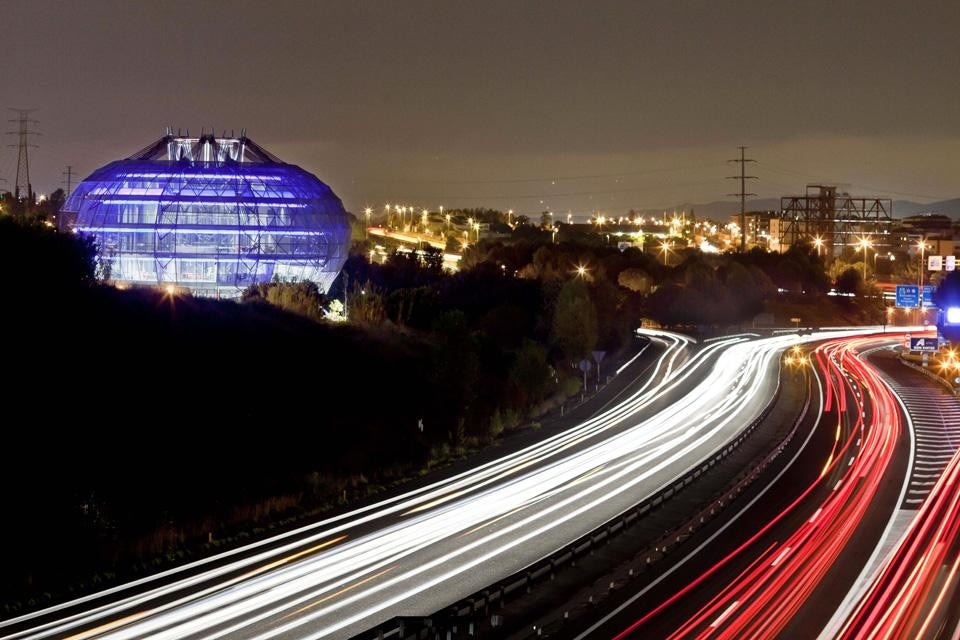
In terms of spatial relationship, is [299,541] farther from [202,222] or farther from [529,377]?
[202,222]

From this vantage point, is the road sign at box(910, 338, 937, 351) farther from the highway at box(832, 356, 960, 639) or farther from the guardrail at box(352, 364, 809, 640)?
the guardrail at box(352, 364, 809, 640)

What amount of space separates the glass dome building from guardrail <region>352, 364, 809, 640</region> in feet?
102

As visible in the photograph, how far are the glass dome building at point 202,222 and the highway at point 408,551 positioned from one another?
76.1 ft

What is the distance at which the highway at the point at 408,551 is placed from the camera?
19375 mm

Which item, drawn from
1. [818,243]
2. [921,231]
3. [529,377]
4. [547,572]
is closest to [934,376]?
[529,377]

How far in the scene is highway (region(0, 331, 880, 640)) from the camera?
19.4 meters

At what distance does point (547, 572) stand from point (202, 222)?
134ft

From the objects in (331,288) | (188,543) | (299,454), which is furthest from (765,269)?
(188,543)

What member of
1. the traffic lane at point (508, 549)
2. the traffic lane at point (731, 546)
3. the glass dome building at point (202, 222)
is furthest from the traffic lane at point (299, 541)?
the glass dome building at point (202, 222)

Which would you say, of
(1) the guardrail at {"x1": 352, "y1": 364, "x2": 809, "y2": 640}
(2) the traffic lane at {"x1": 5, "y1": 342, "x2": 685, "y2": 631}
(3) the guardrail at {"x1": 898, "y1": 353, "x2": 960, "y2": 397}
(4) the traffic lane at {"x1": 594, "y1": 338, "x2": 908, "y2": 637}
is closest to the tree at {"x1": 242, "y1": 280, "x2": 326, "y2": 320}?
(2) the traffic lane at {"x1": 5, "y1": 342, "x2": 685, "y2": 631}

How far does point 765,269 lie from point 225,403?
99.9m

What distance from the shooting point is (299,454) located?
37781 mm

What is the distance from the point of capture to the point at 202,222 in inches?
2331

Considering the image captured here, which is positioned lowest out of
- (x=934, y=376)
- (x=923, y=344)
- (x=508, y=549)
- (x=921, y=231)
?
(x=508, y=549)
